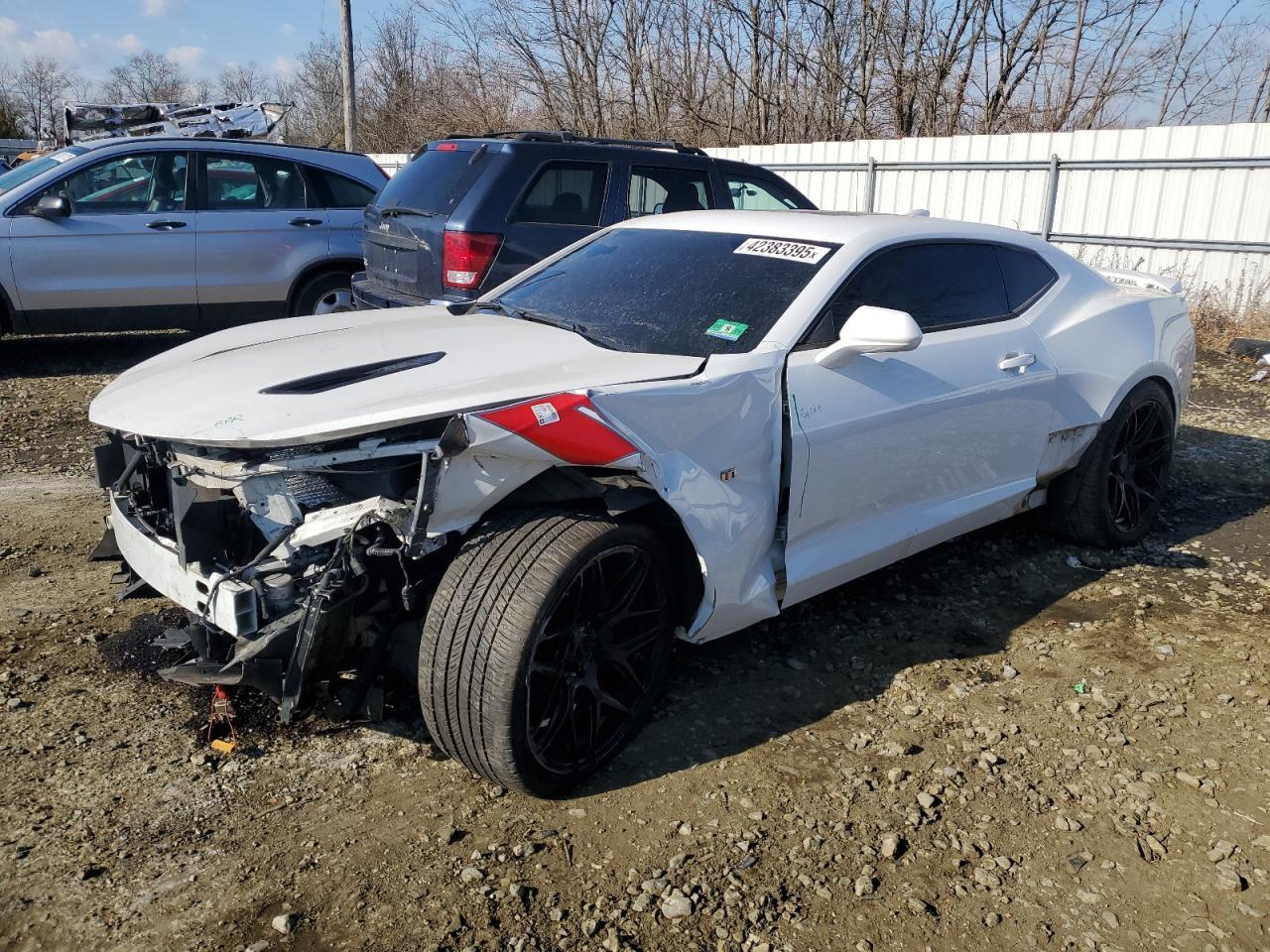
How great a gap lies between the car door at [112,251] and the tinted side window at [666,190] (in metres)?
3.79

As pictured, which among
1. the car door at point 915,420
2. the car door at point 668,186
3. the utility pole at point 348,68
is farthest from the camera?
the utility pole at point 348,68

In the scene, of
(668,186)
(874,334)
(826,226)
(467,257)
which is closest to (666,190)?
(668,186)

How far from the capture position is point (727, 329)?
136 inches

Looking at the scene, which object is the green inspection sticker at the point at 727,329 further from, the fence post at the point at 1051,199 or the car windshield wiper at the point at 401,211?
the fence post at the point at 1051,199

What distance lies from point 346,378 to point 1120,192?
35.0 feet

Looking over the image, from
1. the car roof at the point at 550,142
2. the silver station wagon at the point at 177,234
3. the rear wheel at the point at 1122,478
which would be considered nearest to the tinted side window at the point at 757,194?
the car roof at the point at 550,142

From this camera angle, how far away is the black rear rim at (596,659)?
2832 millimetres

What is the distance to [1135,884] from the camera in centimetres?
264

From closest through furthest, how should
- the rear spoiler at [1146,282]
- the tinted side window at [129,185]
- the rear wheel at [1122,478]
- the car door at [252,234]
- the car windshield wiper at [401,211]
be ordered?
the rear wheel at [1122,478], the rear spoiler at [1146,282], the car windshield wiper at [401,211], the tinted side window at [129,185], the car door at [252,234]

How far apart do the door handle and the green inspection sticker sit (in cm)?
128

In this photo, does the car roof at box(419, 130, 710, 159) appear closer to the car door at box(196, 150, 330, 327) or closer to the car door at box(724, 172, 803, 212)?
the car door at box(724, 172, 803, 212)

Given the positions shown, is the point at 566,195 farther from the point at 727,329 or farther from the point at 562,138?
the point at 727,329

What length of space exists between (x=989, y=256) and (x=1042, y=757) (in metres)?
2.20

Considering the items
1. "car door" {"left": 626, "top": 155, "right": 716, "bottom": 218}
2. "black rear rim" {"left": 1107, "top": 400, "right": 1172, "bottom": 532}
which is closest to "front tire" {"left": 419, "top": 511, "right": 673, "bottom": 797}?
"black rear rim" {"left": 1107, "top": 400, "right": 1172, "bottom": 532}
